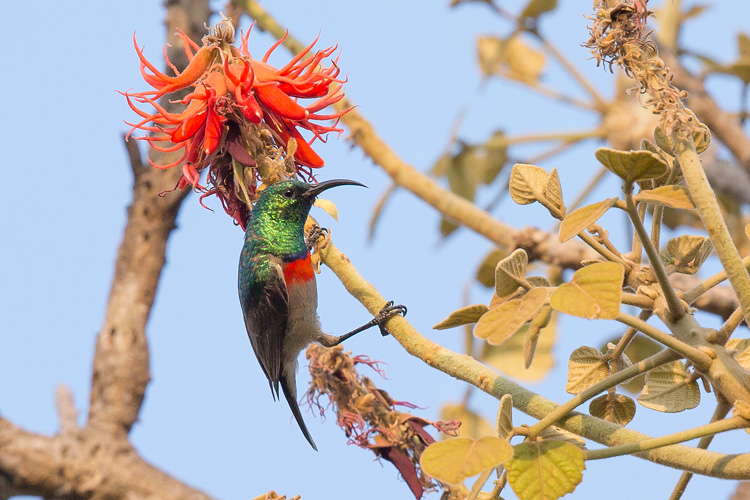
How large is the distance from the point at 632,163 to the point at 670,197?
0.10 meters

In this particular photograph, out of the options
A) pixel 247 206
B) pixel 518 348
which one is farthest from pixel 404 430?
pixel 518 348

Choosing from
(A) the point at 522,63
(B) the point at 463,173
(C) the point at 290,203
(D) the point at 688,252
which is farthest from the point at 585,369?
(A) the point at 522,63

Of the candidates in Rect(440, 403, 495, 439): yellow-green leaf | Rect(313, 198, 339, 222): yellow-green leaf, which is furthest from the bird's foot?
Rect(440, 403, 495, 439): yellow-green leaf

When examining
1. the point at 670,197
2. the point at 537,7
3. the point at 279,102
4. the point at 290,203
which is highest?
the point at 537,7

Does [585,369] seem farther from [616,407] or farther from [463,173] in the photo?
[463,173]

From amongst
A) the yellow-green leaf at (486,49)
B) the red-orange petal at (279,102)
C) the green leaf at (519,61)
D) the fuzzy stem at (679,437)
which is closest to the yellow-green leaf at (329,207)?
the red-orange petal at (279,102)

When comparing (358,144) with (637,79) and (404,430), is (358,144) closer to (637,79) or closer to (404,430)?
(404,430)

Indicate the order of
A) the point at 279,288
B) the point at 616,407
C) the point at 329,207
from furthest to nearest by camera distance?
the point at 279,288, the point at 329,207, the point at 616,407

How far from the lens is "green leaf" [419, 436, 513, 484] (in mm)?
1236

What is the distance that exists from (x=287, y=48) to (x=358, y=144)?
37 centimetres

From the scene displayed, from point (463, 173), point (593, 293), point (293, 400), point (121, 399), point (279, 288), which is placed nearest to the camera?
point (593, 293)

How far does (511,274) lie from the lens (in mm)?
1380

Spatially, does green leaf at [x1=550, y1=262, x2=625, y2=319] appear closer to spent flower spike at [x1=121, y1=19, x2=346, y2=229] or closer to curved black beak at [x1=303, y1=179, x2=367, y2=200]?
spent flower spike at [x1=121, y1=19, x2=346, y2=229]

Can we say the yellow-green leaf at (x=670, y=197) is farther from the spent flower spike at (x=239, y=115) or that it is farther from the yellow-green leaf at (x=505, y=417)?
the spent flower spike at (x=239, y=115)
